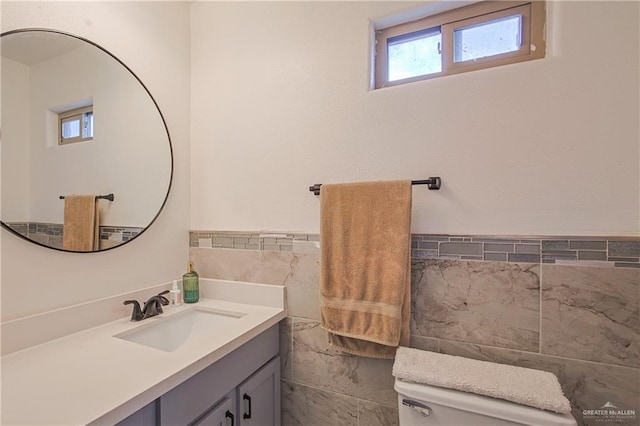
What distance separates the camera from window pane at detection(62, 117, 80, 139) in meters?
1.03

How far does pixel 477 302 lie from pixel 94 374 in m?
1.23

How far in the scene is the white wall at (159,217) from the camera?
917mm

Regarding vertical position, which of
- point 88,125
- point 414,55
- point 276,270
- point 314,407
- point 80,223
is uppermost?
point 414,55

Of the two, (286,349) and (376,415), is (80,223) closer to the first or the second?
(286,349)

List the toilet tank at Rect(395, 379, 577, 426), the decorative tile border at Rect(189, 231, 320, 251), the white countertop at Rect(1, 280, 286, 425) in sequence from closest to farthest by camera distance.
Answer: the white countertop at Rect(1, 280, 286, 425) < the toilet tank at Rect(395, 379, 577, 426) < the decorative tile border at Rect(189, 231, 320, 251)

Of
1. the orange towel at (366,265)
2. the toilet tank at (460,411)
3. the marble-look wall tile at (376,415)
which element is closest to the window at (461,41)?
the orange towel at (366,265)

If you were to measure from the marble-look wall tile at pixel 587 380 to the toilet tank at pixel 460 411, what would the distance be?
0.76 feet

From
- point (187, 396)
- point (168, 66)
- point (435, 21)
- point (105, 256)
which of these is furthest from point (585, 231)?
point (168, 66)

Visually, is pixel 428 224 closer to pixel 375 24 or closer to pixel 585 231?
pixel 585 231

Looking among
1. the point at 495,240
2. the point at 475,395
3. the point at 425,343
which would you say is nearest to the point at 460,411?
the point at 475,395

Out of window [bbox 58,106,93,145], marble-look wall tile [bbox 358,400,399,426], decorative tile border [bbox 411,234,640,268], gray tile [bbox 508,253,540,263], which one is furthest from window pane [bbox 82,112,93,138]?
gray tile [bbox 508,253,540,263]

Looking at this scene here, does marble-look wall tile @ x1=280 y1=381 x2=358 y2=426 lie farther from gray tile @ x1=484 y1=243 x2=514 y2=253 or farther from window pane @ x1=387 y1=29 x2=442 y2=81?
window pane @ x1=387 y1=29 x2=442 y2=81

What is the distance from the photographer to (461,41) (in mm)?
1131

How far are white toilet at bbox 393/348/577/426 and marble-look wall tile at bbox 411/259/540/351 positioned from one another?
0.11 m
